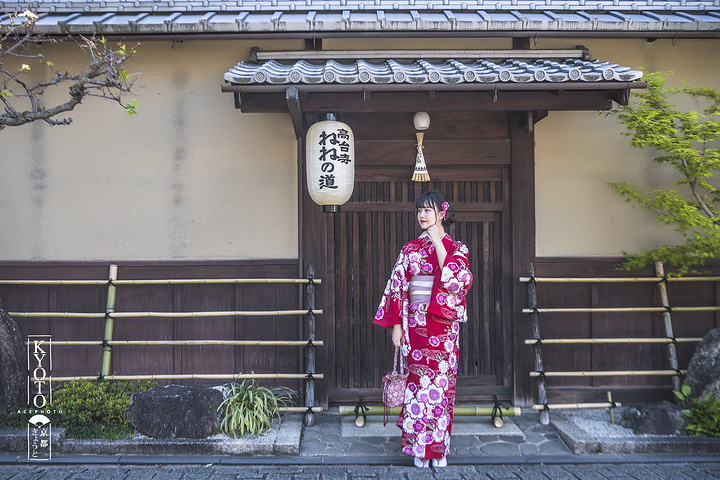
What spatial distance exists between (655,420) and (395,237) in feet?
11.6

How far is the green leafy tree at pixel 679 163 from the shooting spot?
606cm

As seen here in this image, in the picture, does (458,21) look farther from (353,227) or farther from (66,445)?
(66,445)

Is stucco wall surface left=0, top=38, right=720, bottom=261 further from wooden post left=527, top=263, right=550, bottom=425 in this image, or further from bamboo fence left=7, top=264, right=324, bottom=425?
wooden post left=527, top=263, right=550, bottom=425

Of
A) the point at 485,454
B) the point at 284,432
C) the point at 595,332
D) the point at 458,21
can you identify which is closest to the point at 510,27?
the point at 458,21

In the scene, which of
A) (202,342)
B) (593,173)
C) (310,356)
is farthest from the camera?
(593,173)

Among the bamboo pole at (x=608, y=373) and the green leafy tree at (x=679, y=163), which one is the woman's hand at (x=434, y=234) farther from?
the green leafy tree at (x=679, y=163)

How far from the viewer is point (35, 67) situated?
6891mm

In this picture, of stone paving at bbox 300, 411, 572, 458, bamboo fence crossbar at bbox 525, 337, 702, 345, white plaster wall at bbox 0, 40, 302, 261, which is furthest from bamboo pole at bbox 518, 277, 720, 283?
white plaster wall at bbox 0, 40, 302, 261

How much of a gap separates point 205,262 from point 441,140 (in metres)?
3.31

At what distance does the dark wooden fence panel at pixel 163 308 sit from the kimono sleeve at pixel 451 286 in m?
2.08

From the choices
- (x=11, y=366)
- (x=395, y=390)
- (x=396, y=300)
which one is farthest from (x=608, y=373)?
(x=11, y=366)

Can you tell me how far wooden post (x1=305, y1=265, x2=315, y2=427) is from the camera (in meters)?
6.39

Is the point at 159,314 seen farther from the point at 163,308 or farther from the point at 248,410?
the point at 248,410

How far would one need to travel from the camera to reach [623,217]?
6996 mm
